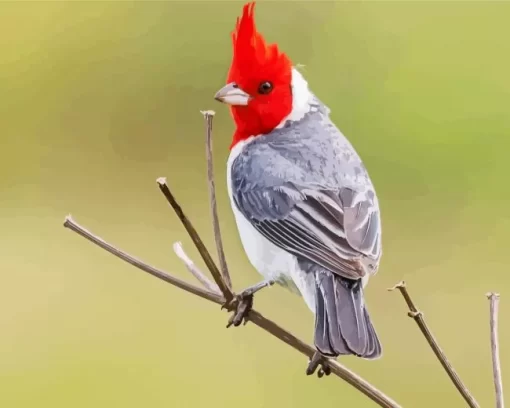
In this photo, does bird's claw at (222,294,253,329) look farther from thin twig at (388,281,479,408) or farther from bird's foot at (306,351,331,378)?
thin twig at (388,281,479,408)

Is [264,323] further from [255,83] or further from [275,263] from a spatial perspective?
[255,83]

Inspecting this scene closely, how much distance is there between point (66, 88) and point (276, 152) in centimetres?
82

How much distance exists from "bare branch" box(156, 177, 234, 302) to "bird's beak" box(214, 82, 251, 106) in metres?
0.31

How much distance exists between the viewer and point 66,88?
1637 mm

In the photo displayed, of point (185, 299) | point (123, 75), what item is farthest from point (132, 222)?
point (123, 75)

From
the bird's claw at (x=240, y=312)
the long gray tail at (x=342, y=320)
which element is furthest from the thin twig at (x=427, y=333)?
the bird's claw at (x=240, y=312)

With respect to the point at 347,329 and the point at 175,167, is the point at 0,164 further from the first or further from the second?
the point at 347,329

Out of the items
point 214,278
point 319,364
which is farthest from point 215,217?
point 319,364

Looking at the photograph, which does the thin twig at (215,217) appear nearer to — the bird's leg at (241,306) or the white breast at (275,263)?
the bird's leg at (241,306)

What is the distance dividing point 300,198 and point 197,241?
0.30m

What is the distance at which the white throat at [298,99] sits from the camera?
3.28 ft

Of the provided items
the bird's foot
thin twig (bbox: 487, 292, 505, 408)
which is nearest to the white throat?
the bird's foot

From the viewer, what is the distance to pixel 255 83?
0.94 metres

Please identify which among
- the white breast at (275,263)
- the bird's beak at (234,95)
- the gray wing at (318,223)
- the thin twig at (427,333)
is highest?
the bird's beak at (234,95)
